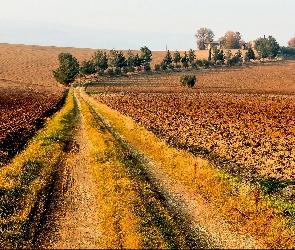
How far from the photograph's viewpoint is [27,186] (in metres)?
17.1

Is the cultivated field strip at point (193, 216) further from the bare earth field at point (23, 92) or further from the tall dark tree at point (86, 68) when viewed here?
the tall dark tree at point (86, 68)

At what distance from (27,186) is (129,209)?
633 cm

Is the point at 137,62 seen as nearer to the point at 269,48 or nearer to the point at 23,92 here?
the point at 23,92

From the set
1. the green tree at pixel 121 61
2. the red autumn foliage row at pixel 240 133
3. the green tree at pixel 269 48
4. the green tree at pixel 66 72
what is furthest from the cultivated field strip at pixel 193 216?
the green tree at pixel 269 48

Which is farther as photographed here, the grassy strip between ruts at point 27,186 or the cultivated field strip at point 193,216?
the grassy strip between ruts at point 27,186

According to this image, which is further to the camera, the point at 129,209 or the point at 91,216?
the point at 129,209

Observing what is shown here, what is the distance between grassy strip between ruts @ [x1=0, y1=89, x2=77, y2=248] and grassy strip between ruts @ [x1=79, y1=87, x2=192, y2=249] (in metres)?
2.77

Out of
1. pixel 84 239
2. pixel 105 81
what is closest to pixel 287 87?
pixel 105 81

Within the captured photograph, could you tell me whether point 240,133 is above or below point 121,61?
below

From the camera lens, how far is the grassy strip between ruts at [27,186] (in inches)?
496

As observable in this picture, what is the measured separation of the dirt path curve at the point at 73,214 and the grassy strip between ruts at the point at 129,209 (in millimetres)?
419

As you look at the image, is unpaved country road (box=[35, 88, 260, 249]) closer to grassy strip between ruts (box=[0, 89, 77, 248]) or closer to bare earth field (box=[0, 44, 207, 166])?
grassy strip between ruts (box=[0, 89, 77, 248])

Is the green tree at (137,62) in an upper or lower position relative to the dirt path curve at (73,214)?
upper

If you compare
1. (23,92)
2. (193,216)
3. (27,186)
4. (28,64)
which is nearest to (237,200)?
(193,216)
